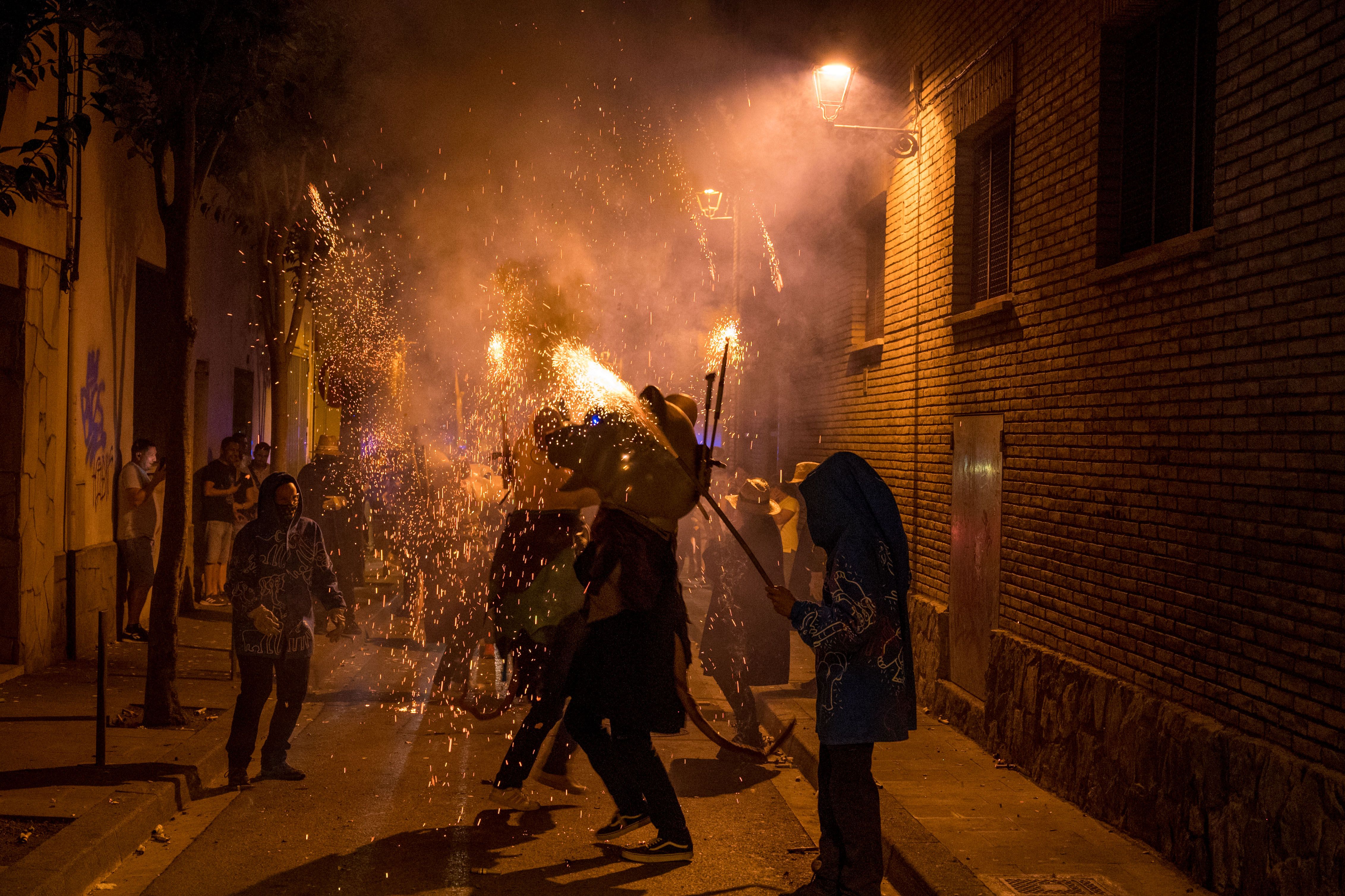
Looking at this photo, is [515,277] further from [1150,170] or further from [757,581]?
[1150,170]

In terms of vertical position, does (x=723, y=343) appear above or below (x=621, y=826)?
above

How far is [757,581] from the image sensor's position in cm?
802

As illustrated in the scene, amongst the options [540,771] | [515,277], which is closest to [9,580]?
[540,771]

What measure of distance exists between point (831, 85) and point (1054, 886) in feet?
21.7

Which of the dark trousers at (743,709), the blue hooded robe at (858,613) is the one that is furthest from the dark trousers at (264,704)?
the blue hooded robe at (858,613)

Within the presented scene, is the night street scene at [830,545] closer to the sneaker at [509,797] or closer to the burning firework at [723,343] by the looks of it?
the sneaker at [509,797]

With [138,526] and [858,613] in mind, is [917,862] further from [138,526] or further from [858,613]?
[138,526]

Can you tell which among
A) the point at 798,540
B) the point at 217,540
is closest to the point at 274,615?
the point at 798,540

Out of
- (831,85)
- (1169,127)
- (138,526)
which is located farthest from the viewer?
(138,526)

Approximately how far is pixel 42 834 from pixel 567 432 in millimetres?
Answer: 2897

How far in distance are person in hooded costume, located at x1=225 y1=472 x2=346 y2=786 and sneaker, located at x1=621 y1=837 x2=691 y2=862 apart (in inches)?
86.2

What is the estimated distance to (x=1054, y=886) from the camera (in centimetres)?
467

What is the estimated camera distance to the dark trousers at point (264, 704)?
5.96 metres

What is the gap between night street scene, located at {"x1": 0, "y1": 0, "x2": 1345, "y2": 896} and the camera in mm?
4465
